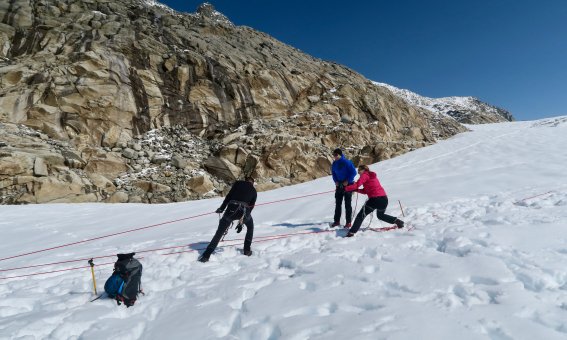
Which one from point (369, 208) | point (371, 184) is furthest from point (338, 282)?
point (371, 184)

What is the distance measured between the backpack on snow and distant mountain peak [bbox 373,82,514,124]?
11253 centimetres

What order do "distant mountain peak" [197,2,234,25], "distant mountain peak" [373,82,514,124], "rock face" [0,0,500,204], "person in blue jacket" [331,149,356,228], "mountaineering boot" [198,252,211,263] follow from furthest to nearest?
1. "distant mountain peak" [373,82,514,124]
2. "distant mountain peak" [197,2,234,25]
3. "rock face" [0,0,500,204]
4. "person in blue jacket" [331,149,356,228]
5. "mountaineering boot" [198,252,211,263]

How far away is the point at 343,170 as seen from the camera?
9062 millimetres

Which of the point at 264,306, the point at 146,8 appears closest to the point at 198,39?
the point at 146,8

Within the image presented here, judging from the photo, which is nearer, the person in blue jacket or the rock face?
the person in blue jacket

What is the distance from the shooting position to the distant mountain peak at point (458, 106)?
355 feet

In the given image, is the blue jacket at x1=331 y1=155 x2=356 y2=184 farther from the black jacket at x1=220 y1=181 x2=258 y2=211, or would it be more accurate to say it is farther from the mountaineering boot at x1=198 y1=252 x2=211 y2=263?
the mountaineering boot at x1=198 y1=252 x2=211 y2=263

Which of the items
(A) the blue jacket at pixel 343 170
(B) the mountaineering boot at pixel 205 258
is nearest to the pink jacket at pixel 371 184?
(A) the blue jacket at pixel 343 170

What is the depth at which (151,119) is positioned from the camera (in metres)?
26.3

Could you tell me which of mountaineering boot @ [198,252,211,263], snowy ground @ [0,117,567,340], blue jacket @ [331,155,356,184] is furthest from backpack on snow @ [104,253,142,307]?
blue jacket @ [331,155,356,184]

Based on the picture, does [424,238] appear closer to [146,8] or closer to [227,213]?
[227,213]

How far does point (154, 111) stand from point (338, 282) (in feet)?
82.7

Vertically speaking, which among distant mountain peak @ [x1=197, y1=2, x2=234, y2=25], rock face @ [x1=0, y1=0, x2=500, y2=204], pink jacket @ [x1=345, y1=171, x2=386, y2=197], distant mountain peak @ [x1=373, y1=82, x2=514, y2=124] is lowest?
pink jacket @ [x1=345, y1=171, x2=386, y2=197]

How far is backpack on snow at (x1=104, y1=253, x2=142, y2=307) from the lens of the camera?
5.16 meters
